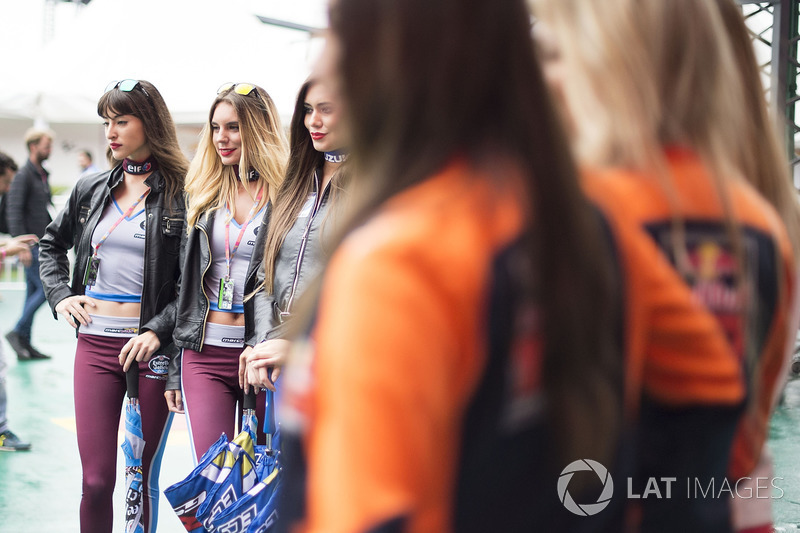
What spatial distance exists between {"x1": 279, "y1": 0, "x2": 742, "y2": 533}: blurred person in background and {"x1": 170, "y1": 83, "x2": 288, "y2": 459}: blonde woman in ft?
8.55

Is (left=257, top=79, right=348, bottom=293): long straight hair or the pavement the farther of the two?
the pavement

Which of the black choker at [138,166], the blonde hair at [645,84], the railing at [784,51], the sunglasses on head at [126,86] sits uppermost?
the railing at [784,51]

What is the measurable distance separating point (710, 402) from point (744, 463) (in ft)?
0.60

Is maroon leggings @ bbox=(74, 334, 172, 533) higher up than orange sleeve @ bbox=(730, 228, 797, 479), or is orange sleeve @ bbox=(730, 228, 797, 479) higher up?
orange sleeve @ bbox=(730, 228, 797, 479)

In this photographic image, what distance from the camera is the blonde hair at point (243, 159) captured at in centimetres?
368

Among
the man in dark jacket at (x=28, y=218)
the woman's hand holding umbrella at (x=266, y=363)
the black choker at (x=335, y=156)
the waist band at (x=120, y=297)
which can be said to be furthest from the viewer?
the man in dark jacket at (x=28, y=218)

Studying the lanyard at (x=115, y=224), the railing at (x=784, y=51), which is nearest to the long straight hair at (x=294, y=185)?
the lanyard at (x=115, y=224)

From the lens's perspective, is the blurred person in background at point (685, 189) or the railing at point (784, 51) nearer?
the blurred person in background at point (685, 189)

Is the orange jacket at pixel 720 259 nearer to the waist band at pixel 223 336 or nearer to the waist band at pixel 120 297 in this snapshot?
the waist band at pixel 223 336

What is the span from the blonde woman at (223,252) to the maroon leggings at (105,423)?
13 centimetres

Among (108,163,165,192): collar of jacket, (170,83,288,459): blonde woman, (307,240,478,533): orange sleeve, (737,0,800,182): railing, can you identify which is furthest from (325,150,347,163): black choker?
(737,0,800,182): railing

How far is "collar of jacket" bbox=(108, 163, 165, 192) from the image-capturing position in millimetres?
3783

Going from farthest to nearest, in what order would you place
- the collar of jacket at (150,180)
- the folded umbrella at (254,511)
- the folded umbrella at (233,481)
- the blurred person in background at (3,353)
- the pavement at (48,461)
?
the blurred person in background at (3,353), the pavement at (48,461), the collar of jacket at (150,180), the folded umbrella at (233,481), the folded umbrella at (254,511)

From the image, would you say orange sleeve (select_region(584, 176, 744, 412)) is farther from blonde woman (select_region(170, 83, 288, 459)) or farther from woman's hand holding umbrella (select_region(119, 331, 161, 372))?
woman's hand holding umbrella (select_region(119, 331, 161, 372))
